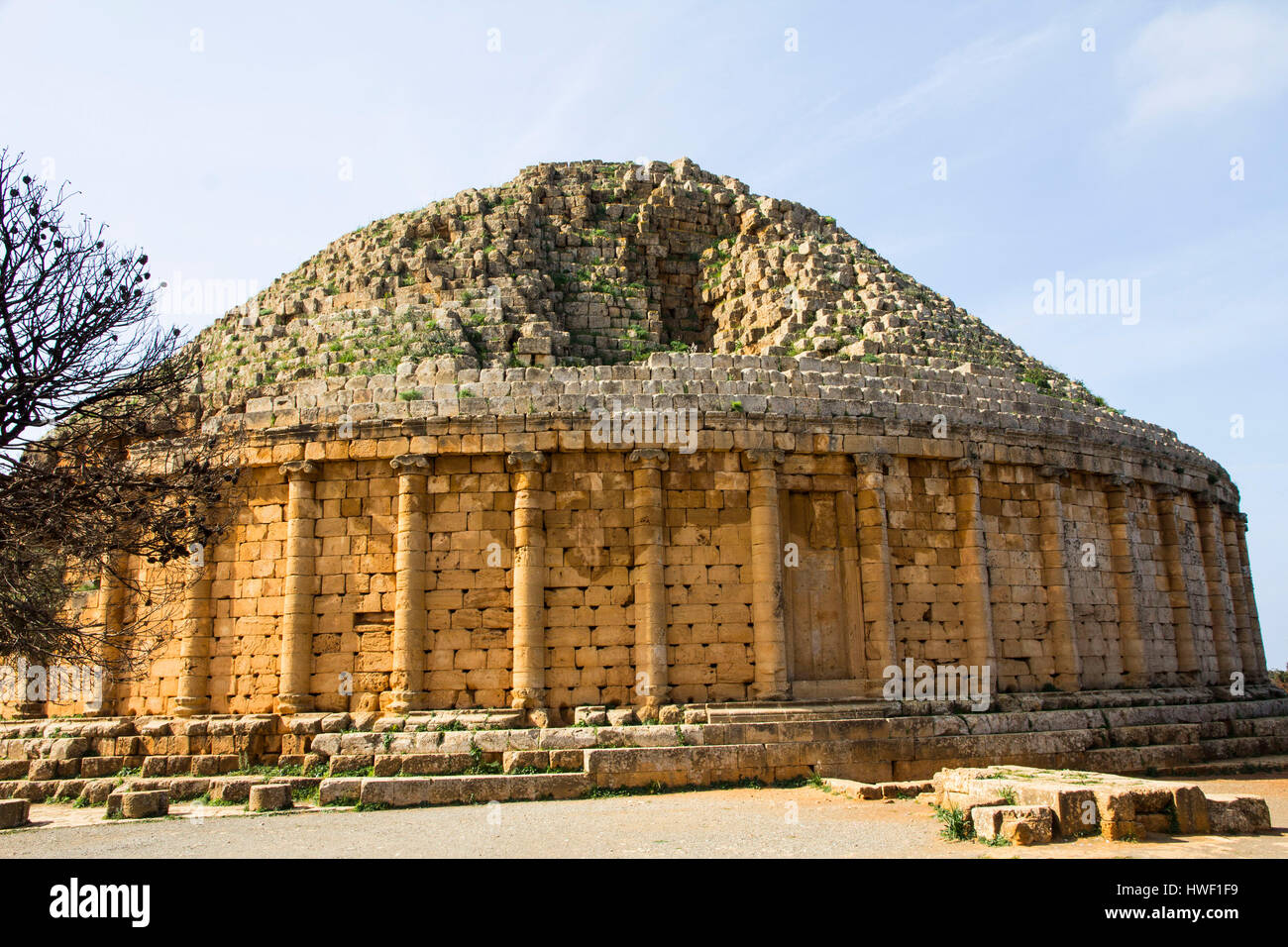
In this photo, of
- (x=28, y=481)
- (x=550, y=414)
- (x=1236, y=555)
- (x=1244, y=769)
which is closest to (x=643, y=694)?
(x=550, y=414)

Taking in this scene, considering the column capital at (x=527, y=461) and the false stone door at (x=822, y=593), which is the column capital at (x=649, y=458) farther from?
the false stone door at (x=822, y=593)

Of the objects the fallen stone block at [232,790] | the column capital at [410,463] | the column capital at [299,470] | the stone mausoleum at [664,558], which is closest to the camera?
the fallen stone block at [232,790]

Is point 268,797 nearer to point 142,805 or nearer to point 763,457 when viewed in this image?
point 142,805

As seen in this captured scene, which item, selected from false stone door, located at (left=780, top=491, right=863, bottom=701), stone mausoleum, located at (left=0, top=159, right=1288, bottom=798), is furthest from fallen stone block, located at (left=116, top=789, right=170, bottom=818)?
false stone door, located at (left=780, top=491, right=863, bottom=701)

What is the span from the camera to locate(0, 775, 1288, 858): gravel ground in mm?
10680

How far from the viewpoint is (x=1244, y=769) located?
18844mm

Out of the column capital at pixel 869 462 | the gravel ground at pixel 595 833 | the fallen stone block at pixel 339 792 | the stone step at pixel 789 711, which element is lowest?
the gravel ground at pixel 595 833

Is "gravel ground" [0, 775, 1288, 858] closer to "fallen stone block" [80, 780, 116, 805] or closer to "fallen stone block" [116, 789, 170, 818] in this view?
"fallen stone block" [116, 789, 170, 818]

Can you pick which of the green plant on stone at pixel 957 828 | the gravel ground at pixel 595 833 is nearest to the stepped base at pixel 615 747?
the gravel ground at pixel 595 833

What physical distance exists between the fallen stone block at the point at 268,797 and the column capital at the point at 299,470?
6021 millimetres

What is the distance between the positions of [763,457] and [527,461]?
4.44m

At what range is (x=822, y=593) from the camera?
18.8 meters

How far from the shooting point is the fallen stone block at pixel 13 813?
1441 cm
